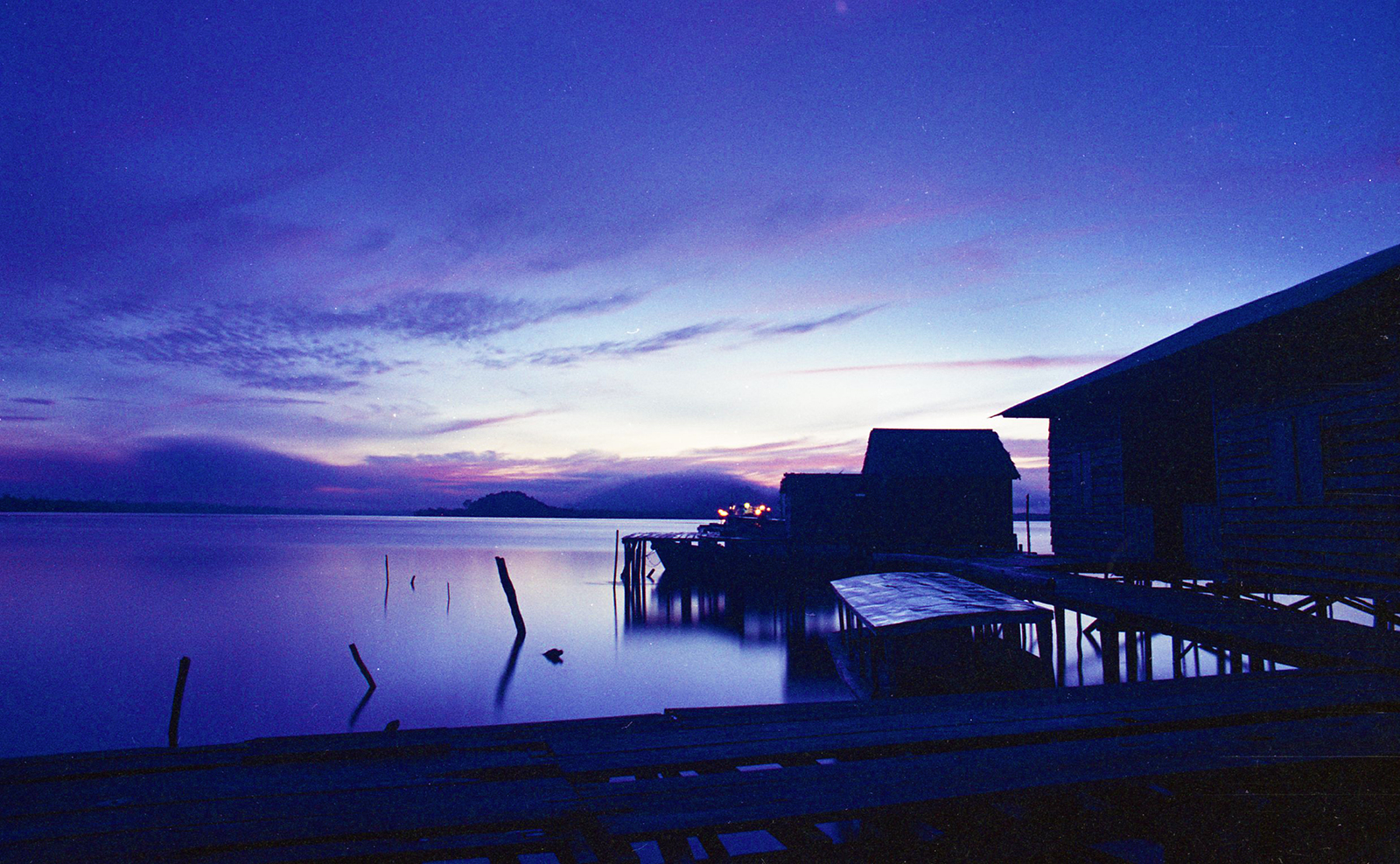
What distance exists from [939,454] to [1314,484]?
2428cm

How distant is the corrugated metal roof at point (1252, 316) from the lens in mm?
10797

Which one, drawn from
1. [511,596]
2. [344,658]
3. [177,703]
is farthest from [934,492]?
[177,703]

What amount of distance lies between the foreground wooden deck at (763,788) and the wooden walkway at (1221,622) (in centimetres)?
302

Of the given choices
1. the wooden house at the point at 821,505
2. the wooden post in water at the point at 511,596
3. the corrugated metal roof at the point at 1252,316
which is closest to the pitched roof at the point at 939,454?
the wooden house at the point at 821,505

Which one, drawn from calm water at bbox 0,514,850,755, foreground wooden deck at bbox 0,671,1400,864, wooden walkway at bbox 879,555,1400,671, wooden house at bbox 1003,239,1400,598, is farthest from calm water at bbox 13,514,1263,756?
foreground wooden deck at bbox 0,671,1400,864

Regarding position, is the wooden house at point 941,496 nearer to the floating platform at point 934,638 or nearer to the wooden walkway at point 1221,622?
the floating platform at point 934,638

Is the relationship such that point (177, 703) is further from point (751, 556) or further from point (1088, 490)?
point (751, 556)

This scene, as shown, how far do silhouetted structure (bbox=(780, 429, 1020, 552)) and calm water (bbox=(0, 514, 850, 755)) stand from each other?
5.96 m

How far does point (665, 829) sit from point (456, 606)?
4087 cm

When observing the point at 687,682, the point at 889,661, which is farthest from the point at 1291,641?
the point at 687,682

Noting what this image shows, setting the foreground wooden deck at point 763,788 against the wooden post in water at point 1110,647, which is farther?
the wooden post in water at point 1110,647

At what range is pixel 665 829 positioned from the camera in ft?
11.9

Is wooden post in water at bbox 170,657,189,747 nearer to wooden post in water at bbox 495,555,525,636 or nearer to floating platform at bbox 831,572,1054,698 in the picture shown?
wooden post in water at bbox 495,555,525,636

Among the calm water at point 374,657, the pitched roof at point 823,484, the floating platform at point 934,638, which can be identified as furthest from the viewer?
the pitched roof at point 823,484
